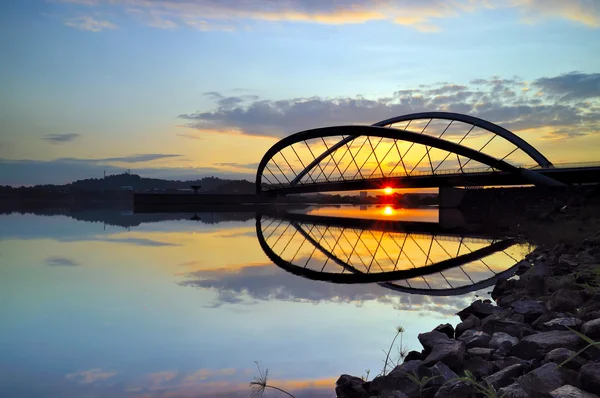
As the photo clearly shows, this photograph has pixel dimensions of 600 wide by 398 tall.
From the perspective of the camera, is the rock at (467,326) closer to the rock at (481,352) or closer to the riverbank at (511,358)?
the riverbank at (511,358)

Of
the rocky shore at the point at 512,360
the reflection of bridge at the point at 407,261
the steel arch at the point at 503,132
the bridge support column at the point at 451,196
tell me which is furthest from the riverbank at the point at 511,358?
the bridge support column at the point at 451,196

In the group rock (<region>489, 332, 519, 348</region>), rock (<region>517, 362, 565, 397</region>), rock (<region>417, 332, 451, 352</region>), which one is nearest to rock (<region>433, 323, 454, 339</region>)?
rock (<region>417, 332, 451, 352</region>)

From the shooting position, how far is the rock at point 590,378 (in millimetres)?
4281

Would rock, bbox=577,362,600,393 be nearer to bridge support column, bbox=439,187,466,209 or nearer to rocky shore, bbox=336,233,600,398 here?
rocky shore, bbox=336,233,600,398

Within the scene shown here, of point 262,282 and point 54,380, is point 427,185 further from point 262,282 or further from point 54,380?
point 54,380

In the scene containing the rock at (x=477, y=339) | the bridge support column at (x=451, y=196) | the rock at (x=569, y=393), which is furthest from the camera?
the bridge support column at (x=451, y=196)

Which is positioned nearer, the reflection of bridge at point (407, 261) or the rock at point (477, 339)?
the rock at point (477, 339)

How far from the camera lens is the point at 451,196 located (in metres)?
79.4

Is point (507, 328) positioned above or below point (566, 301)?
below

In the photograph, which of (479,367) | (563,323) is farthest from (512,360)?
(563,323)

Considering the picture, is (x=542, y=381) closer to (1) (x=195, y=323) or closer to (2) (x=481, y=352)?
(2) (x=481, y=352)

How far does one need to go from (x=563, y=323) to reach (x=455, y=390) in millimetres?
2874

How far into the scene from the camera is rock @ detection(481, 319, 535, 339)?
6746 mm

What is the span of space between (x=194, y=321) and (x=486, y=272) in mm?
10412
